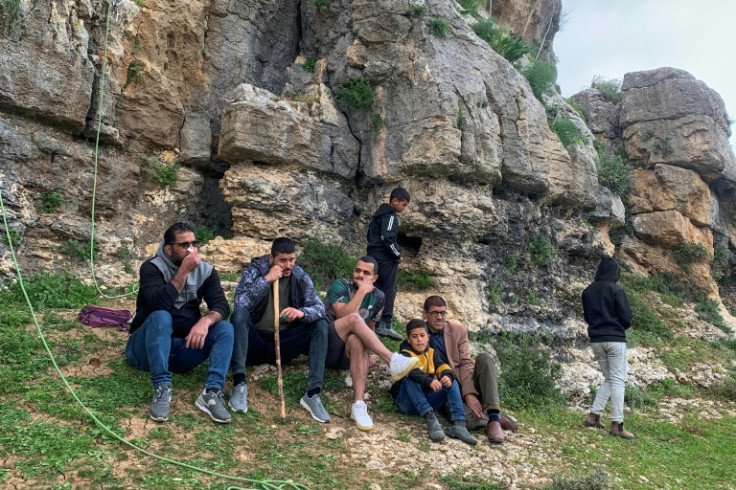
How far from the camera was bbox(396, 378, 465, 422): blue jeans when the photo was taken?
5262 millimetres

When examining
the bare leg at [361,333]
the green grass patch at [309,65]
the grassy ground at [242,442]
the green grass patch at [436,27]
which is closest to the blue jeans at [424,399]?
the grassy ground at [242,442]

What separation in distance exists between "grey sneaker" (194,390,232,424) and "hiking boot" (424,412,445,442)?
1.93 metres

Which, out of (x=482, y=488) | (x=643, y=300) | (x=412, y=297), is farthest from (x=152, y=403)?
(x=643, y=300)

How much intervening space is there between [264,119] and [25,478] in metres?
7.61

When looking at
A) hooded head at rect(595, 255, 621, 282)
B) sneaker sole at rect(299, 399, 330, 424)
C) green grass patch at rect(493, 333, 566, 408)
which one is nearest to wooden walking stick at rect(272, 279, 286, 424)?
sneaker sole at rect(299, 399, 330, 424)

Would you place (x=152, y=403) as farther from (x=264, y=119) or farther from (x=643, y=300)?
(x=643, y=300)

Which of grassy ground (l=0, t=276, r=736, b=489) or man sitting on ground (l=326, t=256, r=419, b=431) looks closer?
grassy ground (l=0, t=276, r=736, b=489)

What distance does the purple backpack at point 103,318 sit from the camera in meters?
6.23

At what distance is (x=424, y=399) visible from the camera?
17.4 feet

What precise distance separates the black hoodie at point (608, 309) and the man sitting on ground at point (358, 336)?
2859 millimetres

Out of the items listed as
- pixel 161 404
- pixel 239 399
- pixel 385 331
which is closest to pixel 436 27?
pixel 385 331

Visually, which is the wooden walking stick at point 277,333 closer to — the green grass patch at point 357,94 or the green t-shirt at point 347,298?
the green t-shirt at point 347,298

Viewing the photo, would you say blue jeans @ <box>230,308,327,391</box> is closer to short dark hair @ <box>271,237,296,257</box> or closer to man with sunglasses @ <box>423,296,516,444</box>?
short dark hair @ <box>271,237,296,257</box>

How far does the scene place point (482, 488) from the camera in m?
4.17
